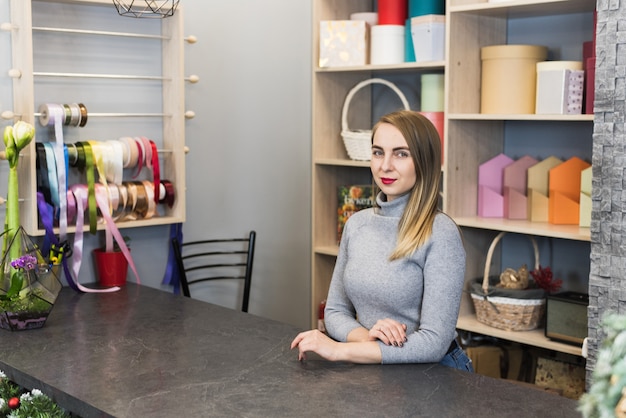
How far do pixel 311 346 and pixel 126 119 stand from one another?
146 centimetres

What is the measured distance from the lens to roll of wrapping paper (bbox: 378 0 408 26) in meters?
3.51

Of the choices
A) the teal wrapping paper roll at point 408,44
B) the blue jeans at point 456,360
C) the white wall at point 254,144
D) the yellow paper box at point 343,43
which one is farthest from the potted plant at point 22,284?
the teal wrapping paper roll at point 408,44

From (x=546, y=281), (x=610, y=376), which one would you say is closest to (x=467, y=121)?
(x=546, y=281)

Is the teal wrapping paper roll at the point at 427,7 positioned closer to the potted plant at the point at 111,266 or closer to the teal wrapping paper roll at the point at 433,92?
the teal wrapping paper roll at the point at 433,92

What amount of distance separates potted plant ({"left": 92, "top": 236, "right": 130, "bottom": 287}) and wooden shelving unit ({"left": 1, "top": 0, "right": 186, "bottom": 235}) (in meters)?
0.13

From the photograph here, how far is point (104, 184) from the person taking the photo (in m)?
2.94

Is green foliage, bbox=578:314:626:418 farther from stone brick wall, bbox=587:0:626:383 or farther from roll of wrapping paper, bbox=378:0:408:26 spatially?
roll of wrapping paper, bbox=378:0:408:26

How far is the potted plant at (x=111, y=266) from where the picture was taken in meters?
3.05

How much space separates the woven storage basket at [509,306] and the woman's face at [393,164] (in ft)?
3.21

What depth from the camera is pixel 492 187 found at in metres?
3.30

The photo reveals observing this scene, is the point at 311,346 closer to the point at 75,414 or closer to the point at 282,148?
the point at 75,414

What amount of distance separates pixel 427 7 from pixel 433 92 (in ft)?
1.10

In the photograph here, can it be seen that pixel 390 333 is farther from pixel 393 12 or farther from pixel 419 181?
pixel 393 12

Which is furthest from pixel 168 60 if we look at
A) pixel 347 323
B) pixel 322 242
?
pixel 347 323
